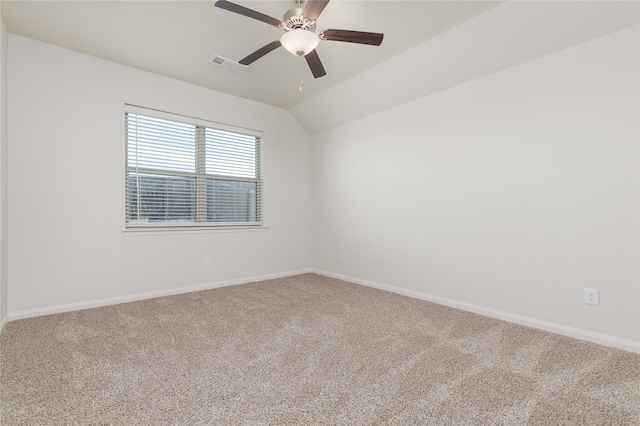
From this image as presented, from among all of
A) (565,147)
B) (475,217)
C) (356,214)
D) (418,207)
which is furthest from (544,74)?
(356,214)

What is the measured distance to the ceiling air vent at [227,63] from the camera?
3182mm

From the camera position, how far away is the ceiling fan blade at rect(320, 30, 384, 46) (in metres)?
2.16

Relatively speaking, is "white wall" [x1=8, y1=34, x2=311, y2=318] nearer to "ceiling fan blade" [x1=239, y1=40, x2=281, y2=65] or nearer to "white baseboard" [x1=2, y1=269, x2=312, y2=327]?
"white baseboard" [x1=2, y1=269, x2=312, y2=327]

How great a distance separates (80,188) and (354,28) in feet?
10.0

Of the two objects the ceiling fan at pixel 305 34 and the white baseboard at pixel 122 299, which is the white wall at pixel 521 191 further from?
the white baseboard at pixel 122 299

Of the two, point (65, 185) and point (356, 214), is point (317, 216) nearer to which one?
point (356, 214)

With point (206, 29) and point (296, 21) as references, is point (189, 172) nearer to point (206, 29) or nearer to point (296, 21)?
point (206, 29)

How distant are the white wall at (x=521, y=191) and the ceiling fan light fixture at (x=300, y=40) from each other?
5.76ft

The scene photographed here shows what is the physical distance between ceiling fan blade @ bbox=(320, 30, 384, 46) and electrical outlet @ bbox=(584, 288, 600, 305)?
2.46m

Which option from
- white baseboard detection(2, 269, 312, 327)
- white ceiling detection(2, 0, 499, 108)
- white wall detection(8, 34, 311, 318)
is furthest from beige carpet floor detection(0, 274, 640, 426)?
white ceiling detection(2, 0, 499, 108)

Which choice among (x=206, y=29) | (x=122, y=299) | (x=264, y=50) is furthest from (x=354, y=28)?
(x=122, y=299)

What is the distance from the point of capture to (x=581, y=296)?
2.40 m

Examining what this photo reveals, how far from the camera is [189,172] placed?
12.7ft

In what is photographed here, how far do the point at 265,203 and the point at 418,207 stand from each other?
2170mm
